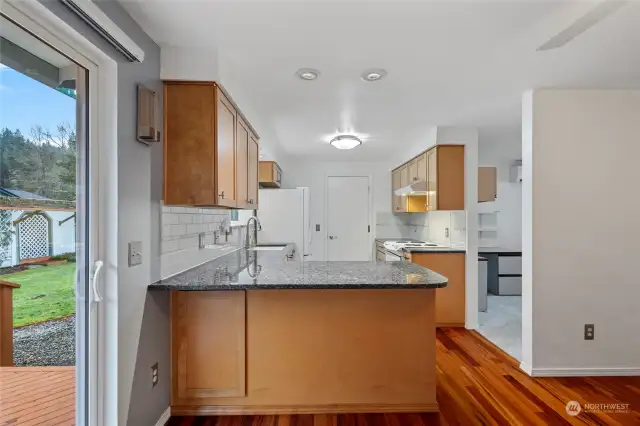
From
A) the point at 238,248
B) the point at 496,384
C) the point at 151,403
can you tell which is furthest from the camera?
the point at 238,248

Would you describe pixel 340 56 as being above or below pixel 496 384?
above

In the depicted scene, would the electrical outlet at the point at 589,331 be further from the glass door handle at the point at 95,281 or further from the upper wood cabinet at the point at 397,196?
the glass door handle at the point at 95,281

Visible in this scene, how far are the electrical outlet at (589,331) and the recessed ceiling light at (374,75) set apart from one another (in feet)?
8.03

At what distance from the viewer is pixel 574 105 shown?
259cm

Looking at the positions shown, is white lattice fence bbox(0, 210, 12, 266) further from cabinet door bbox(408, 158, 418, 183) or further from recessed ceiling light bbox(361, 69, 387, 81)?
cabinet door bbox(408, 158, 418, 183)

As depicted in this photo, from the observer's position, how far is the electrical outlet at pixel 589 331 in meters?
2.58

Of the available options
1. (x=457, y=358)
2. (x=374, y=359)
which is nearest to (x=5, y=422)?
(x=374, y=359)

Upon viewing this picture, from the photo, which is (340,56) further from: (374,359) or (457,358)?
(457,358)

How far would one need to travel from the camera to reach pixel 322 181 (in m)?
5.84

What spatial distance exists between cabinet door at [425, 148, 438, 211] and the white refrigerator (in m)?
1.68

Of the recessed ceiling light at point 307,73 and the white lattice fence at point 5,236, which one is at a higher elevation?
A: the recessed ceiling light at point 307,73

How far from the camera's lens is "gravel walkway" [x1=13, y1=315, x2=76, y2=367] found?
117 cm

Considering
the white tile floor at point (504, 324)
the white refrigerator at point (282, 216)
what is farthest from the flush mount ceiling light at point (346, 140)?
the white tile floor at point (504, 324)

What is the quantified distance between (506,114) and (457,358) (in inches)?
89.9
